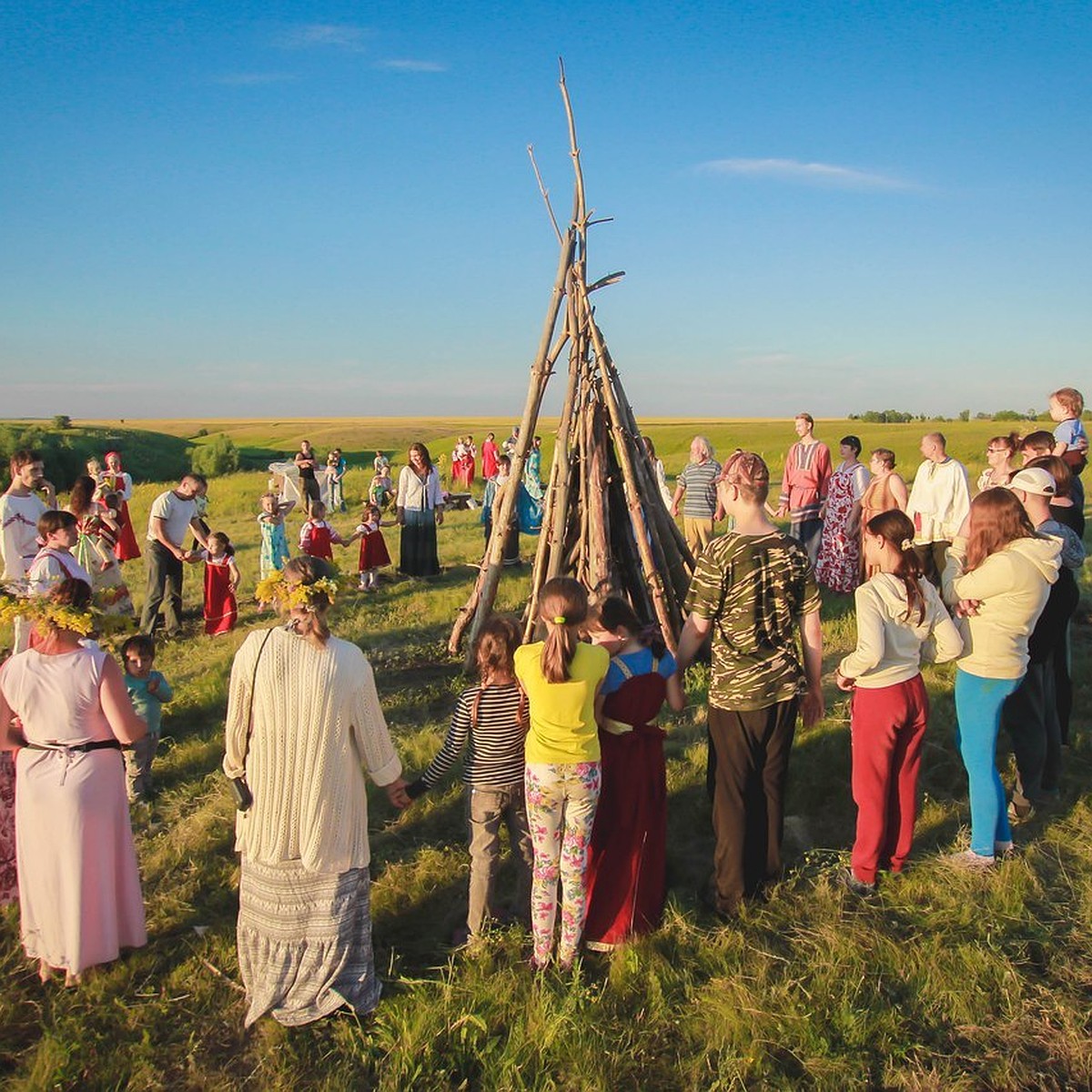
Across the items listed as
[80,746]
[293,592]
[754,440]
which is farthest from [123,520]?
[754,440]

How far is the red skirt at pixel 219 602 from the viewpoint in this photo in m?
9.54

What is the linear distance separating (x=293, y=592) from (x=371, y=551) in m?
8.06

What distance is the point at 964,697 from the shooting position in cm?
454

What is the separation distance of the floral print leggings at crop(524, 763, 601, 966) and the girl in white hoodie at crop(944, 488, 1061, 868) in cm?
215

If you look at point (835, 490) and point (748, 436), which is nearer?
point (835, 490)

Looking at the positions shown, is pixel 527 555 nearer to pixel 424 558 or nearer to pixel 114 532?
pixel 424 558

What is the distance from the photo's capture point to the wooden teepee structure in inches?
270

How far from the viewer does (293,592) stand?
3393 mm

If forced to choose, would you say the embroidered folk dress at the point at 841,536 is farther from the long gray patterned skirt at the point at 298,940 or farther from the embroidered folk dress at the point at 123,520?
the embroidered folk dress at the point at 123,520

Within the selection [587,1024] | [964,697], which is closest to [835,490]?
[964,697]

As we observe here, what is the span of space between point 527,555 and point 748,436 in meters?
34.1

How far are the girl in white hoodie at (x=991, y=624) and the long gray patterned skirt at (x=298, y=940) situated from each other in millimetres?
3160

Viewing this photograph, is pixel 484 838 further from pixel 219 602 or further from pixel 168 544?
pixel 219 602

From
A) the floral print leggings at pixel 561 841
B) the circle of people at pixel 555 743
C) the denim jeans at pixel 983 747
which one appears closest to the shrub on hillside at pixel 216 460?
the circle of people at pixel 555 743
